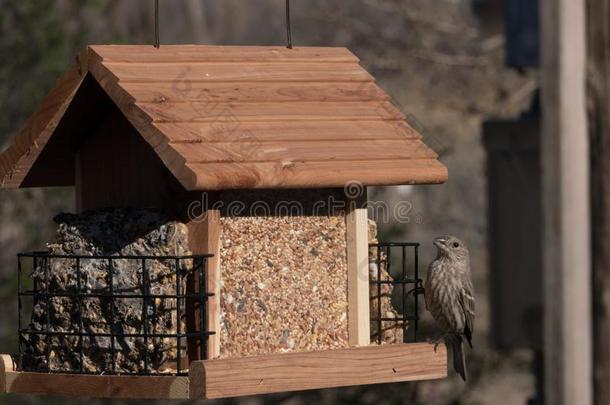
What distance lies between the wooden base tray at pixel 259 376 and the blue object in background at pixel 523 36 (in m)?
3.92

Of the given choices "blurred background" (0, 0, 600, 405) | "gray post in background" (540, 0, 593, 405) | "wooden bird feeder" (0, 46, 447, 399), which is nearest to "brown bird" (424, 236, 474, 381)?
"gray post in background" (540, 0, 593, 405)

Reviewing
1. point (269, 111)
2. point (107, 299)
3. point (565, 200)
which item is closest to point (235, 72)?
point (269, 111)

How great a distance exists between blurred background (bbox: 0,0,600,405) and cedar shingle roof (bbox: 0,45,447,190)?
3853 millimetres

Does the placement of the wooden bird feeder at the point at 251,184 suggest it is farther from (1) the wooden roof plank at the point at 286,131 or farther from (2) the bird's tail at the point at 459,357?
(2) the bird's tail at the point at 459,357

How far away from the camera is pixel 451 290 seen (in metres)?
5.44

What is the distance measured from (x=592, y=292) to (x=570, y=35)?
1.16m

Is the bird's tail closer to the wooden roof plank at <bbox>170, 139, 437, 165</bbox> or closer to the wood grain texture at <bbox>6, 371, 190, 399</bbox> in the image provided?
the wooden roof plank at <bbox>170, 139, 437, 165</bbox>

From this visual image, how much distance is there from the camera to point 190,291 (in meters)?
4.28

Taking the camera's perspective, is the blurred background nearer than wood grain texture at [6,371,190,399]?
No

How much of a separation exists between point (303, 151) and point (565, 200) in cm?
142

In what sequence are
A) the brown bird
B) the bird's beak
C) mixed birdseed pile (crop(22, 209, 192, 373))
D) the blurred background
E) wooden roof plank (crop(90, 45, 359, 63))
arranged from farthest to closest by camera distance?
the blurred background
the bird's beak
the brown bird
wooden roof plank (crop(90, 45, 359, 63))
mixed birdseed pile (crop(22, 209, 192, 373))

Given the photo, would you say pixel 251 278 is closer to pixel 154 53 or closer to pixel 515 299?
pixel 154 53

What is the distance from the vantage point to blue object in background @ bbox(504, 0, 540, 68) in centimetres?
818

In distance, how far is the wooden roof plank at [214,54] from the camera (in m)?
4.37
